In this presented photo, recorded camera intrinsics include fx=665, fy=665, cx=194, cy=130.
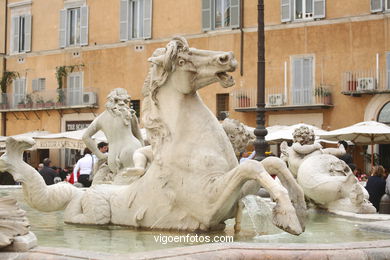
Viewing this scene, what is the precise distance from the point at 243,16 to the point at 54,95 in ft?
38.4

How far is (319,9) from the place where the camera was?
27016 millimetres

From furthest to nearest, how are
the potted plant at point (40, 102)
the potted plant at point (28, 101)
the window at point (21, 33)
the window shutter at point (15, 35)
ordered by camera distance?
the window shutter at point (15, 35) → the window at point (21, 33) → the potted plant at point (28, 101) → the potted plant at point (40, 102)

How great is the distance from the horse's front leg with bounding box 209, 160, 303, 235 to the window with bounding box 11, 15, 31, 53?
3411 centimetres

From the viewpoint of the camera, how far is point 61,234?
163 inches

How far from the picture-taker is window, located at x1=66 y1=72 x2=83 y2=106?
3409cm

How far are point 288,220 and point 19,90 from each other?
34779mm

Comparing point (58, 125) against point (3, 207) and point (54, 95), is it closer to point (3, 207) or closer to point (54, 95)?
point (54, 95)

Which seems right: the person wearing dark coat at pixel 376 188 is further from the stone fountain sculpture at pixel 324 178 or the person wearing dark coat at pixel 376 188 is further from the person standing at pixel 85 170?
the person standing at pixel 85 170

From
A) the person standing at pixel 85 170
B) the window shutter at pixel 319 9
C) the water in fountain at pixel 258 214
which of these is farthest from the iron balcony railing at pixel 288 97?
the water in fountain at pixel 258 214

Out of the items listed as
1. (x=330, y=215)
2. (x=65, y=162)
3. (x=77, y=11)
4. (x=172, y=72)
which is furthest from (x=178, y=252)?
(x=77, y=11)

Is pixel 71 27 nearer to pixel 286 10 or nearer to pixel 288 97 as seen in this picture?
pixel 286 10

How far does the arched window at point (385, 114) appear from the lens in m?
25.4

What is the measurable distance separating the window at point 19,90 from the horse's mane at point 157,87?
32.7m

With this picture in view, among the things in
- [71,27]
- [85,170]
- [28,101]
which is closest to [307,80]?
[71,27]
